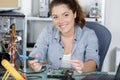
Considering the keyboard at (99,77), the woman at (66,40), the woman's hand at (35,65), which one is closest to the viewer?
the keyboard at (99,77)

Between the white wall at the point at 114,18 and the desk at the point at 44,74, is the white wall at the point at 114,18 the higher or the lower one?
the higher one

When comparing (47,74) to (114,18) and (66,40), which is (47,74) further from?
(114,18)

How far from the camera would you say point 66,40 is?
6.86 ft

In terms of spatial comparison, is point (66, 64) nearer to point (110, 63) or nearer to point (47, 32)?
point (47, 32)

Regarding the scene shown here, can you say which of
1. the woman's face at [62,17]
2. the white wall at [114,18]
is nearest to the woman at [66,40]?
the woman's face at [62,17]

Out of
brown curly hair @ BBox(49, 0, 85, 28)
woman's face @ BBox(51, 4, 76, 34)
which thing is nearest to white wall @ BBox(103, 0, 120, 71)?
brown curly hair @ BBox(49, 0, 85, 28)

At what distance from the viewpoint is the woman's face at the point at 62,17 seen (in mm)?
1986

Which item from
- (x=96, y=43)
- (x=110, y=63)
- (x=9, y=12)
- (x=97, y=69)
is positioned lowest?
(x=110, y=63)

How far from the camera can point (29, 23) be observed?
334 cm

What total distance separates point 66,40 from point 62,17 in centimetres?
20

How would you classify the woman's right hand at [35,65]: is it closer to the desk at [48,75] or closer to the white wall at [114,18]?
the desk at [48,75]

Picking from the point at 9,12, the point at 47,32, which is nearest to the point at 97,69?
the point at 47,32

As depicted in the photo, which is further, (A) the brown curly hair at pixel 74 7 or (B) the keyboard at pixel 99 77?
(A) the brown curly hair at pixel 74 7

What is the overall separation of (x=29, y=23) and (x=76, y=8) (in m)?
1.31
